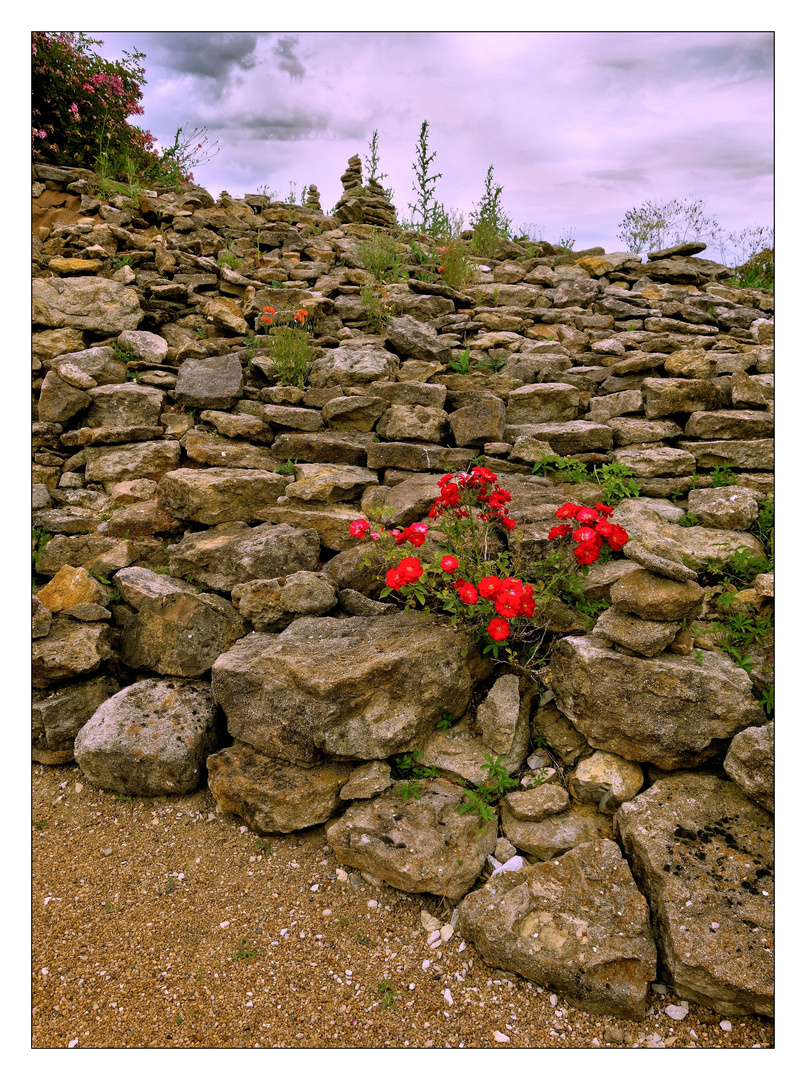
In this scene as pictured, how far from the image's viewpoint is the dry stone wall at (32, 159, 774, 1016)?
2.68 meters

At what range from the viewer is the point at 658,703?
2.99 m

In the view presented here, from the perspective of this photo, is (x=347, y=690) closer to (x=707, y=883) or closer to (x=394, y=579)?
(x=394, y=579)

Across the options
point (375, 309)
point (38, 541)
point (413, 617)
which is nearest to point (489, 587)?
point (413, 617)

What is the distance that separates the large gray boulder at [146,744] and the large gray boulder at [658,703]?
223 cm

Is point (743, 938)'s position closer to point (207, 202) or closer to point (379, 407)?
point (379, 407)

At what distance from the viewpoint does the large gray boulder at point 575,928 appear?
2348 millimetres

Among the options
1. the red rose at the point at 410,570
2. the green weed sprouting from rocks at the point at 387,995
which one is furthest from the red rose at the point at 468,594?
the green weed sprouting from rocks at the point at 387,995

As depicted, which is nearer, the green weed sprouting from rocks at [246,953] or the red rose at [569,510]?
the green weed sprouting from rocks at [246,953]

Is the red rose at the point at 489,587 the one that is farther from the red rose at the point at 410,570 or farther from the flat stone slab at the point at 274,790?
the flat stone slab at the point at 274,790

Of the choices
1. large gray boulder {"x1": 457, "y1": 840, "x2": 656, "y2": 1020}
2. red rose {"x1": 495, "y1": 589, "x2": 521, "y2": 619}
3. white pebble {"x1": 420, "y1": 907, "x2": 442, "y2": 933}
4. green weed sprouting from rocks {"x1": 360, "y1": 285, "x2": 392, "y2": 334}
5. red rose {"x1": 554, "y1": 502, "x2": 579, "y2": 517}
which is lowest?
white pebble {"x1": 420, "y1": 907, "x2": 442, "y2": 933}

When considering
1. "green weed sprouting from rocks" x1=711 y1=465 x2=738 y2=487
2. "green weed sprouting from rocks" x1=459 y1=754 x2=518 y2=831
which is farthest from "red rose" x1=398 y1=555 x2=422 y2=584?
"green weed sprouting from rocks" x1=711 y1=465 x2=738 y2=487

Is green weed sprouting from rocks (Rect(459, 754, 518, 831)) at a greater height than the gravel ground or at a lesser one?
greater

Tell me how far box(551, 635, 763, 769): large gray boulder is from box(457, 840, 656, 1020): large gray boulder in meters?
0.56

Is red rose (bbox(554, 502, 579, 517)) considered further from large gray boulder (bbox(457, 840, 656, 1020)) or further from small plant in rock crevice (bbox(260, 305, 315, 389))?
small plant in rock crevice (bbox(260, 305, 315, 389))
